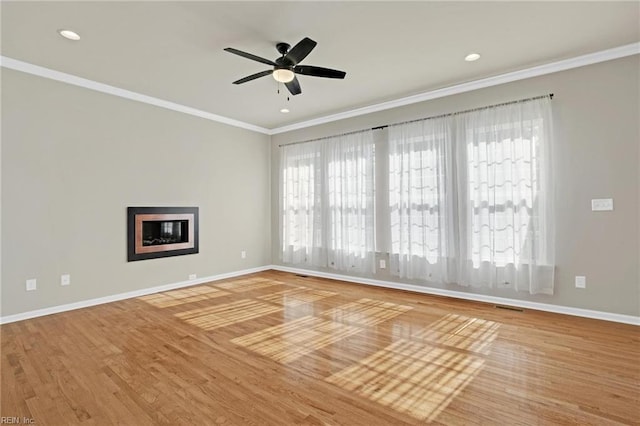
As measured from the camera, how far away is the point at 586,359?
2.63 meters

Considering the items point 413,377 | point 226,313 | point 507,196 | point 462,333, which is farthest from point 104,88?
point 507,196

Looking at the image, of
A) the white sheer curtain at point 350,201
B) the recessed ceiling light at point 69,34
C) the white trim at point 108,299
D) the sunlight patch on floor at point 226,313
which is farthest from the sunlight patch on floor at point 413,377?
the recessed ceiling light at point 69,34

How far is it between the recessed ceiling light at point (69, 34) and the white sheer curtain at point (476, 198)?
409cm

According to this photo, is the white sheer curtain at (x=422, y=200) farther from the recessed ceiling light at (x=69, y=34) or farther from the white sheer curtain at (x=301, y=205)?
the recessed ceiling light at (x=69, y=34)

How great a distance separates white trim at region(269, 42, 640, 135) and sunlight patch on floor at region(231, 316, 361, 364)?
354cm

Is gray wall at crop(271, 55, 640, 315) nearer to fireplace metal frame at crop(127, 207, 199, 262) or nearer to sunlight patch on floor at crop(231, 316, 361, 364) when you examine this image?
sunlight patch on floor at crop(231, 316, 361, 364)

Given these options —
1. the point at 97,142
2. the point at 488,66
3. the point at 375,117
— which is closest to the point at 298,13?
the point at 488,66

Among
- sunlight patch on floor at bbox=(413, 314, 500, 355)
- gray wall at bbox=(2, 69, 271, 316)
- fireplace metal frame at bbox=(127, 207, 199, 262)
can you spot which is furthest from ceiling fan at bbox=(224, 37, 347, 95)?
fireplace metal frame at bbox=(127, 207, 199, 262)

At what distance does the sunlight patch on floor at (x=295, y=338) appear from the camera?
2816mm

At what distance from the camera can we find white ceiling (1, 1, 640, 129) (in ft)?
9.04

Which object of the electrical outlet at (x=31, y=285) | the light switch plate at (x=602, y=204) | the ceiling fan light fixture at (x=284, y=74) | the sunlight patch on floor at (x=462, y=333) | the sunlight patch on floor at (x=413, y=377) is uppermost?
the ceiling fan light fixture at (x=284, y=74)

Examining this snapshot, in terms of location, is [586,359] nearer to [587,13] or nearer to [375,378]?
[375,378]

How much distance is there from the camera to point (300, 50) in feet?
9.53

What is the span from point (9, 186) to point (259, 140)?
402 centimetres
